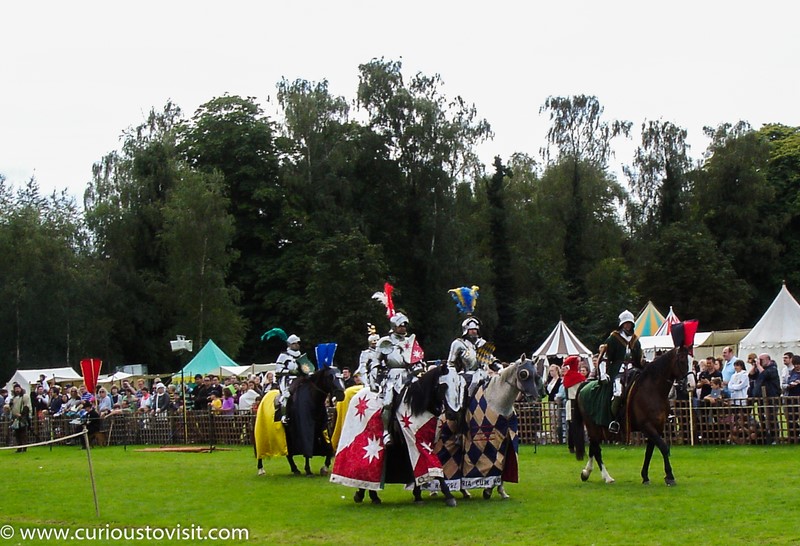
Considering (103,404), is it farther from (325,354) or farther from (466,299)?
(466,299)

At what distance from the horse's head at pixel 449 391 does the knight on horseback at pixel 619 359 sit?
286 centimetres

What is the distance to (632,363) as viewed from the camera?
16.3 meters

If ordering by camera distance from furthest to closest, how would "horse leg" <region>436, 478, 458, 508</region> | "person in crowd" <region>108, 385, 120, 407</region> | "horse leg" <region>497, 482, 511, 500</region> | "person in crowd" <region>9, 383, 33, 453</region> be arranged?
"person in crowd" <region>108, 385, 120, 407</region>, "person in crowd" <region>9, 383, 33, 453</region>, "horse leg" <region>497, 482, 511, 500</region>, "horse leg" <region>436, 478, 458, 508</region>

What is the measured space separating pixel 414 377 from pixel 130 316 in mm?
48562

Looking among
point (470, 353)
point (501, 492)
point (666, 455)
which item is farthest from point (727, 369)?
point (470, 353)

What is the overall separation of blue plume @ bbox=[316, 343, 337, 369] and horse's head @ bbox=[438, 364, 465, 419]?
15.4 feet

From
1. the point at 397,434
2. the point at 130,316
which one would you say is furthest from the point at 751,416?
the point at 130,316

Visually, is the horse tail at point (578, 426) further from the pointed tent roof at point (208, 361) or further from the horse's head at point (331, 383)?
the pointed tent roof at point (208, 361)

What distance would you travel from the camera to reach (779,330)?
32.2 m

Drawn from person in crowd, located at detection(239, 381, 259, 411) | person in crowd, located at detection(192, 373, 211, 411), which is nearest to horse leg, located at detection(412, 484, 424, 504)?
person in crowd, located at detection(239, 381, 259, 411)

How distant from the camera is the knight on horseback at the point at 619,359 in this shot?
16.1 meters

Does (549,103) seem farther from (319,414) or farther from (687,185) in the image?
(319,414)

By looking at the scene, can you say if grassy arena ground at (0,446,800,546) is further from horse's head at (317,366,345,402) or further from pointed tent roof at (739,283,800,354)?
pointed tent roof at (739,283,800,354)

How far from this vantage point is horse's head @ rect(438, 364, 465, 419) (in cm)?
1445
